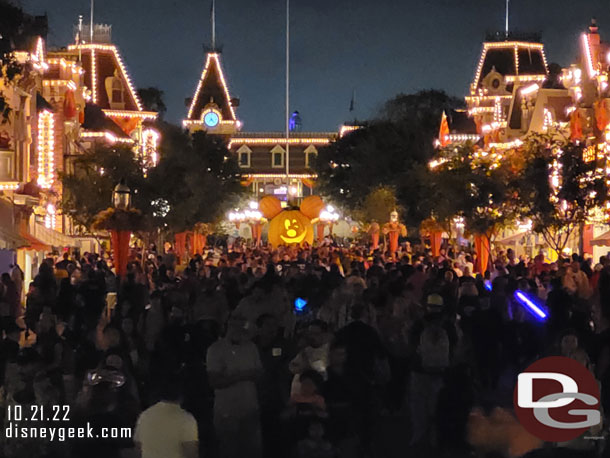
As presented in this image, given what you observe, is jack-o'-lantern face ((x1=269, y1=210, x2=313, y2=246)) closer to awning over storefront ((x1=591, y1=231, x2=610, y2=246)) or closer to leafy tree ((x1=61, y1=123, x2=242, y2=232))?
leafy tree ((x1=61, y1=123, x2=242, y2=232))

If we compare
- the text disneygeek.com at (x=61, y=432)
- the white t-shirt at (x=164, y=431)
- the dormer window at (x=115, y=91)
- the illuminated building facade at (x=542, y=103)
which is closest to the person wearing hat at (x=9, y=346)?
the text disneygeek.com at (x=61, y=432)

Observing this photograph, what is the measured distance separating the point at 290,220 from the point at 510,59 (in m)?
28.7

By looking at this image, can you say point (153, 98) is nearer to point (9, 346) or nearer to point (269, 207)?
point (269, 207)

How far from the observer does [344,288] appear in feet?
51.6

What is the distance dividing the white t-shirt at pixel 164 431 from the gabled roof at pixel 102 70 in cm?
A: 5995

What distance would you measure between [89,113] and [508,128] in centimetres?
2118

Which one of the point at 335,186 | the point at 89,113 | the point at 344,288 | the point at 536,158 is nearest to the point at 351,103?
the point at 335,186

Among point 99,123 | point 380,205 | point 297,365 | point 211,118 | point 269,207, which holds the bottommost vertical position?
point 297,365

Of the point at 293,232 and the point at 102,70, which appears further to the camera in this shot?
the point at 102,70

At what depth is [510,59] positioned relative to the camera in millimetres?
70312

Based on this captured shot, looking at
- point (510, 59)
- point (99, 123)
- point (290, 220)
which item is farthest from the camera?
point (510, 59)

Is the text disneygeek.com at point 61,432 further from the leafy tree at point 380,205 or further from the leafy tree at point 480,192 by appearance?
the leafy tree at point 380,205

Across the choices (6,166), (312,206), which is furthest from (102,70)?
(6,166)

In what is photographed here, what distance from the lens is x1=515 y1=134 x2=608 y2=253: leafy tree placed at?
30.5 m
